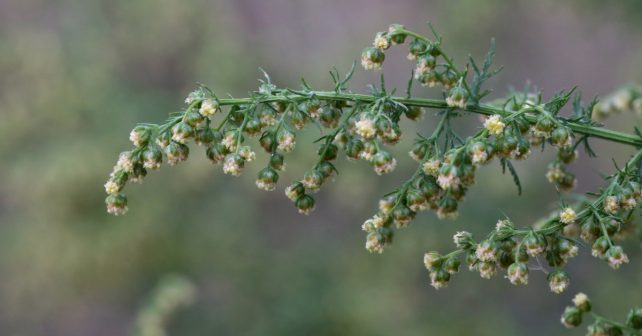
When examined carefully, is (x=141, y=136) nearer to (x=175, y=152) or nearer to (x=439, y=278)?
(x=175, y=152)

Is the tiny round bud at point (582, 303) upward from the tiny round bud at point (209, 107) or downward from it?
downward

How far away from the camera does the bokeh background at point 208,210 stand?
622 centimetres

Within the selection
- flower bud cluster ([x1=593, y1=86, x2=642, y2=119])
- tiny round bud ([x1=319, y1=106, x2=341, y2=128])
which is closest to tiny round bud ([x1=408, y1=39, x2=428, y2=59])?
tiny round bud ([x1=319, y1=106, x2=341, y2=128])

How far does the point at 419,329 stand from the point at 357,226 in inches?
69.7

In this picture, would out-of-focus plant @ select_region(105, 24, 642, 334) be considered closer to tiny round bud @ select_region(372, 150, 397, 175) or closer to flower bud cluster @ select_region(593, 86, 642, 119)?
tiny round bud @ select_region(372, 150, 397, 175)

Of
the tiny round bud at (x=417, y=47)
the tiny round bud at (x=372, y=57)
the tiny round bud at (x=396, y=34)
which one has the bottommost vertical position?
the tiny round bud at (x=417, y=47)

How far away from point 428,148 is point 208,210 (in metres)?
5.23

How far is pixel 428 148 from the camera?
86.9 inches

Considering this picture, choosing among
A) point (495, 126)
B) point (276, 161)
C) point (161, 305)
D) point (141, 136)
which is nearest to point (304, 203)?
point (276, 161)

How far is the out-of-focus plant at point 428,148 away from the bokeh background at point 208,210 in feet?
9.83

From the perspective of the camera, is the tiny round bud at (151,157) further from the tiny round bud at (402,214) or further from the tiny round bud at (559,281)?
the tiny round bud at (559,281)

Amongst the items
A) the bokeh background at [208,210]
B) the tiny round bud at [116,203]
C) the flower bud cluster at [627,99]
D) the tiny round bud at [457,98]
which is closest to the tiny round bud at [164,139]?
the tiny round bud at [116,203]

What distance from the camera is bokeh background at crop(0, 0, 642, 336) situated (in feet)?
20.4

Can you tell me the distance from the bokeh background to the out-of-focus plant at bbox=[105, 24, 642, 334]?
300cm
